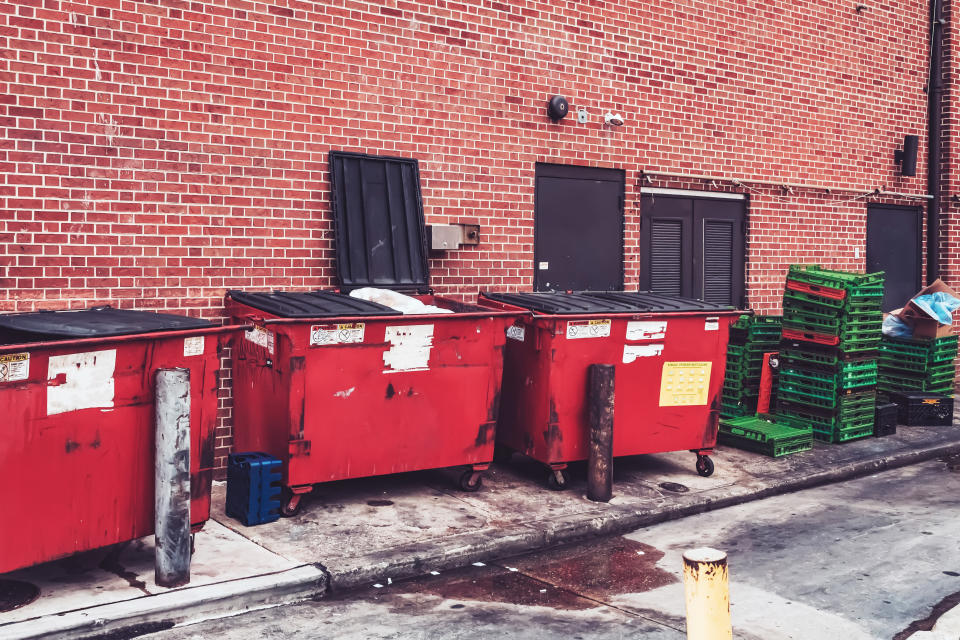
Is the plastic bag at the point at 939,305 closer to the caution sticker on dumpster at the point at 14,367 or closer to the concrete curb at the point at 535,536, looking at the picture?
the concrete curb at the point at 535,536

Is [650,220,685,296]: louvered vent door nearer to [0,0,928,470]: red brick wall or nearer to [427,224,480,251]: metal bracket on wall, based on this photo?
[0,0,928,470]: red brick wall

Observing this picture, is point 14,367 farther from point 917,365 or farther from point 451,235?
point 917,365

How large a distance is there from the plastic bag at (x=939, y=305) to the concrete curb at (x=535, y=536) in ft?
9.17

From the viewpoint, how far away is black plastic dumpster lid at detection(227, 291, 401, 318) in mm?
6465

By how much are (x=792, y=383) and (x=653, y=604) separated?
197 inches

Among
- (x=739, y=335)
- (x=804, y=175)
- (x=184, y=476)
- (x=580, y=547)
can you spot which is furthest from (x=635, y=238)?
(x=184, y=476)

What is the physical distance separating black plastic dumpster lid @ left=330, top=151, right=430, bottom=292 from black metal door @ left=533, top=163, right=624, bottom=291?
4.94 feet

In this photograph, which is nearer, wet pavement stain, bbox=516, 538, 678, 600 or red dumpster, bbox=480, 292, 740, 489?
wet pavement stain, bbox=516, 538, 678, 600

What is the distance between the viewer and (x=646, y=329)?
7.71 metres

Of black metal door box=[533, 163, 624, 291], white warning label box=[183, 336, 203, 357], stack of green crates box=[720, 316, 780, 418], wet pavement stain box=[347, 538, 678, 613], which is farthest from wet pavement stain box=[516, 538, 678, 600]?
stack of green crates box=[720, 316, 780, 418]

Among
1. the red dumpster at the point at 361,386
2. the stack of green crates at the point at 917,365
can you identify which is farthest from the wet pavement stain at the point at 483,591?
the stack of green crates at the point at 917,365

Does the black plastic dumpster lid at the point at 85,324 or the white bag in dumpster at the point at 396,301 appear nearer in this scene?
the black plastic dumpster lid at the point at 85,324

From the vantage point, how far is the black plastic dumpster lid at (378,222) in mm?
8125

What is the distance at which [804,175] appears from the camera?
11828 millimetres
